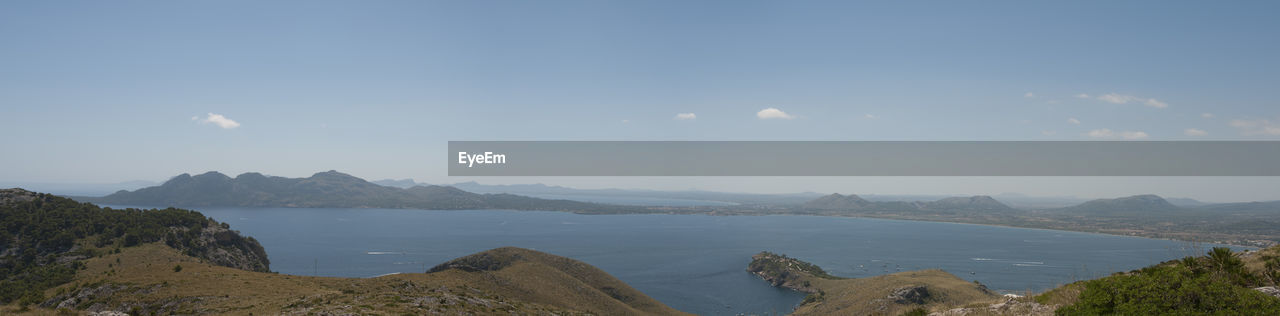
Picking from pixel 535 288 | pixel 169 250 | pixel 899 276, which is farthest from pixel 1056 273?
pixel 169 250

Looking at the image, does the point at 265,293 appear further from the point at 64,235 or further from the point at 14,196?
the point at 14,196

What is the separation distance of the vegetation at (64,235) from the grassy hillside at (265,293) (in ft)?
11.9

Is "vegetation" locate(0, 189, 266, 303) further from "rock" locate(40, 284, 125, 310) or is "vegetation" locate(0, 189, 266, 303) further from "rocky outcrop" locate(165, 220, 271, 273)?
"rock" locate(40, 284, 125, 310)

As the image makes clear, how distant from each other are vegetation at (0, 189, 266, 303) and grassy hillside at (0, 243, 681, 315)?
3640mm

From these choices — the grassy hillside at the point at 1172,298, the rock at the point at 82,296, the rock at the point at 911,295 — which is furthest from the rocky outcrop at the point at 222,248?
the rock at the point at 911,295

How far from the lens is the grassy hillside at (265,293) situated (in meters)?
35.5

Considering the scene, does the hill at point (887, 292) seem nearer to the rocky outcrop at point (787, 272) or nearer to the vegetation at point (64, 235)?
the rocky outcrop at point (787, 272)

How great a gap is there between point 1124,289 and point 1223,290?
5.00 feet

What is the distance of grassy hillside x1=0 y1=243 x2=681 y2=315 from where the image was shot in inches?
1396

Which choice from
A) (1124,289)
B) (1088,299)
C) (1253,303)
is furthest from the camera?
(1088,299)

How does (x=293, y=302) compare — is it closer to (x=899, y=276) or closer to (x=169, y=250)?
(x=169, y=250)

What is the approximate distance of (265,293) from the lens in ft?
135

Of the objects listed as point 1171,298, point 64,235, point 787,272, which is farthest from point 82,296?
point 787,272

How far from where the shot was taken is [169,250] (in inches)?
3088
